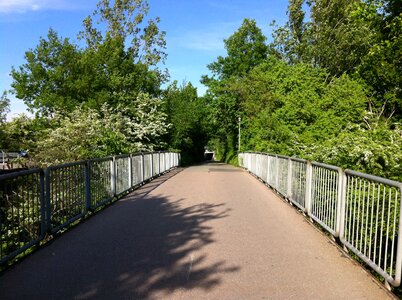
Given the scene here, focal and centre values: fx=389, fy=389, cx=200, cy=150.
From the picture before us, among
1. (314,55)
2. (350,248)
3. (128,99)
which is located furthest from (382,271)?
(314,55)

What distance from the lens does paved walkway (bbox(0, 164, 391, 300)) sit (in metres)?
3.97

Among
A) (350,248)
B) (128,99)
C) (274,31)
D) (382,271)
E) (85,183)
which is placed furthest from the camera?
(274,31)

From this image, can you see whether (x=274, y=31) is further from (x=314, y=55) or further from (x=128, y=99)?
(x=128, y=99)

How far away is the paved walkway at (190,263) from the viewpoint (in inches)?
156

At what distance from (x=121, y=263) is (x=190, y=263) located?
2.83 feet

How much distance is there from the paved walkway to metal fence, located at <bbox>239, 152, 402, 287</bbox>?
245 mm

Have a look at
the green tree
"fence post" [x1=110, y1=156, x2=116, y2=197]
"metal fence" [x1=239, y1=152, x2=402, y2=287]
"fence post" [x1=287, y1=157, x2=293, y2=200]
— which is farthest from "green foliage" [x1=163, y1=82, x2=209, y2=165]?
"metal fence" [x1=239, y1=152, x2=402, y2=287]

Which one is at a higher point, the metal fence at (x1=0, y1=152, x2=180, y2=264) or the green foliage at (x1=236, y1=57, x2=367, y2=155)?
the green foliage at (x1=236, y1=57, x2=367, y2=155)

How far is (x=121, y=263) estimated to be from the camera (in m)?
4.86

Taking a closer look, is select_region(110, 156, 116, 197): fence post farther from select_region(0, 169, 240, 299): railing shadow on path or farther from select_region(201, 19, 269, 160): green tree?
select_region(201, 19, 269, 160): green tree

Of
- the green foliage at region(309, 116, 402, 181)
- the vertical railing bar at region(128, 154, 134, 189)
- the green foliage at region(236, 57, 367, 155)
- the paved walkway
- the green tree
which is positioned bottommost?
the paved walkway

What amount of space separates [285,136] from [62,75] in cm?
1757

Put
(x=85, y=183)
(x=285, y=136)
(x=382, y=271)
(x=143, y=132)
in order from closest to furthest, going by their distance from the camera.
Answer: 1. (x=382, y=271)
2. (x=85, y=183)
3. (x=285, y=136)
4. (x=143, y=132)

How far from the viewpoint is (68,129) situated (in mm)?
14891
